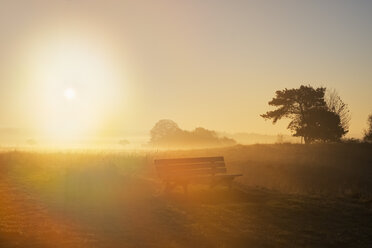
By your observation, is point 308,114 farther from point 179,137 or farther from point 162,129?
point 162,129

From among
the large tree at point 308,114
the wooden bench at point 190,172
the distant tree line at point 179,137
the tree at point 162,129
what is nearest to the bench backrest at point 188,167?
the wooden bench at point 190,172

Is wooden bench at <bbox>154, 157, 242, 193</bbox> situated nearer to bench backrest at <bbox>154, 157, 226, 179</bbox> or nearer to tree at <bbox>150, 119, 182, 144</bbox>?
bench backrest at <bbox>154, 157, 226, 179</bbox>

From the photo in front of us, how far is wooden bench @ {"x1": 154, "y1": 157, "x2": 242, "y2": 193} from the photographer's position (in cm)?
1488

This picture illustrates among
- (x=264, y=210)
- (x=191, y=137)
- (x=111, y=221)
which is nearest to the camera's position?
(x=111, y=221)

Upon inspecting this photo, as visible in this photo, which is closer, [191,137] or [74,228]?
[74,228]

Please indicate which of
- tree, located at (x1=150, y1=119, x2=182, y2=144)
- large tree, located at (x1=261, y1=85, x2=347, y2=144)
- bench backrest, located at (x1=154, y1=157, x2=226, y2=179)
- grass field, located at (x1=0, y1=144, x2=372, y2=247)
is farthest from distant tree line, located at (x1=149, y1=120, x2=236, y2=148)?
bench backrest, located at (x1=154, y1=157, x2=226, y2=179)

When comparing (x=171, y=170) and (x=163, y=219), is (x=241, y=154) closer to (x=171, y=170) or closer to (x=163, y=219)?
(x=171, y=170)

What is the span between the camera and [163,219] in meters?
11.1

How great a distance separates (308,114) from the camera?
1751 inches

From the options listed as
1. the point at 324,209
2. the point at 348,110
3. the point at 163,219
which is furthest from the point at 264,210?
the point at 348,110

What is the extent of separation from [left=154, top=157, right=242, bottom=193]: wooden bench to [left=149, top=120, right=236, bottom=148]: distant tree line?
6877 cm

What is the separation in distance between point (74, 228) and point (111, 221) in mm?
1112

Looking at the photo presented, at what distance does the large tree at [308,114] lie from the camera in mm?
44062

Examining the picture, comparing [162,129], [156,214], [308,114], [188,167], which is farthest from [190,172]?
[162,129]
